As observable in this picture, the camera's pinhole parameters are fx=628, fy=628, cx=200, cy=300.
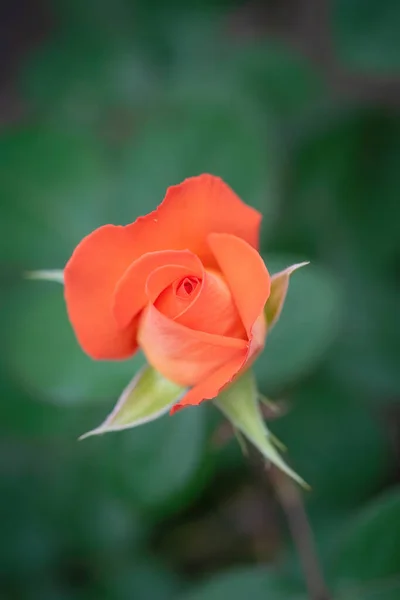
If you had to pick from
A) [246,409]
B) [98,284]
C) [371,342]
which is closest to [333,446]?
[371,342]

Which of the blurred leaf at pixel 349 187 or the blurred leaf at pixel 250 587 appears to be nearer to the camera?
the blurred leaf at pixel 250 587

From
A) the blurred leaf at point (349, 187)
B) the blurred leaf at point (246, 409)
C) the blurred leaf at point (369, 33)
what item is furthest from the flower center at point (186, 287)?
the blurred leaf at point (369, 33)

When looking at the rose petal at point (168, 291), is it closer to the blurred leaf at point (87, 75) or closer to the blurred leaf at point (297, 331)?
the blurred leaf at point (297, 331)

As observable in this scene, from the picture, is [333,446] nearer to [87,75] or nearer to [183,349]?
[183,349]

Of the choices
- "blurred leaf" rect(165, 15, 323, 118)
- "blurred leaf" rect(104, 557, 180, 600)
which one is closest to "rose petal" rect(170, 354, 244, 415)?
"blurred leaf" rect(104, 557, 180, 600)

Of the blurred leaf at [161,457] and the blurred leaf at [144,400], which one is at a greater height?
the blurred leaf at [144,400]

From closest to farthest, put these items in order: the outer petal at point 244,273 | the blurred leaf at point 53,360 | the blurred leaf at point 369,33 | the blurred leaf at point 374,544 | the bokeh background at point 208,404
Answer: the outer petal at point 244,273, the blurred leaf at point 374,544, the blurred leaf at point 53,360, the bokeh background at point 208,404, the blurred leaf at point 369,33

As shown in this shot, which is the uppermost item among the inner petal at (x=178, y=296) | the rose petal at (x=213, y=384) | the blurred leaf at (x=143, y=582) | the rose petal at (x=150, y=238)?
the rose petal at (x=150, y=238)

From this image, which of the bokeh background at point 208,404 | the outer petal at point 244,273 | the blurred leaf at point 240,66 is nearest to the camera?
the outer petal at point 244,273
